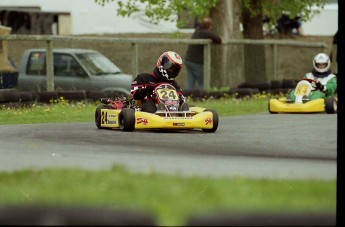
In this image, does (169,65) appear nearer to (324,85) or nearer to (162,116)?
(162,116)

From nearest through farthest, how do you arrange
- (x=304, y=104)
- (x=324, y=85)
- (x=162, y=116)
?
(x=162, y=116) < (x=304, y=104) < (x=324, y=85)

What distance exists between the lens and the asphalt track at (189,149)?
1041cm

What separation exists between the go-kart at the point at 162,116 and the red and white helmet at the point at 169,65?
157 millimetres

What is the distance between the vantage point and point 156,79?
1552 centimetres

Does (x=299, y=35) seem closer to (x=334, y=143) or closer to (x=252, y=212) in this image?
(x=334, y=143)

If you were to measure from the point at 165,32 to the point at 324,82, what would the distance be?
1566cm

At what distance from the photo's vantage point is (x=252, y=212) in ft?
24.4

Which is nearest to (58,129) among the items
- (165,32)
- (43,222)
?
(43,222)

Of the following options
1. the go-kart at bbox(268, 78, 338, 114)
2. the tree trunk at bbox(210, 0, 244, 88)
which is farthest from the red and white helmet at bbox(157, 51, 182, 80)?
A: the tree trunk at bbox(210, 0, 244, 88)

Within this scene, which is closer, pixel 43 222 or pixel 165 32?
pixel 43 222

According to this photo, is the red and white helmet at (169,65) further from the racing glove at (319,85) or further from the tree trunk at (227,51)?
the tree trunk at (227,51)

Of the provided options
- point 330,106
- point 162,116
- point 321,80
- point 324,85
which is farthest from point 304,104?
point 162,116

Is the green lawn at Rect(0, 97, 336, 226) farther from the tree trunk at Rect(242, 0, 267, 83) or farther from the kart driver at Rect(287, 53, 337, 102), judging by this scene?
the tree trunk at Rect(242, 0, 267, 83)

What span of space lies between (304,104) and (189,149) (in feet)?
25.9
